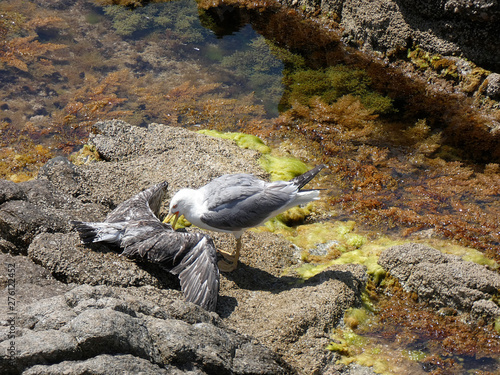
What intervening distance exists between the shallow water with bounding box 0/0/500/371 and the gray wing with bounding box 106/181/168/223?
94.4 inches

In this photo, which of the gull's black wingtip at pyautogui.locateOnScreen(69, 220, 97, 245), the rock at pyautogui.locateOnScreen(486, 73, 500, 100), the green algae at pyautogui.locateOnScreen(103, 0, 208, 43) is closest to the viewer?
the gull's black wingtip at pyautogui.locateOnScreen(69, 220, 97, 245)

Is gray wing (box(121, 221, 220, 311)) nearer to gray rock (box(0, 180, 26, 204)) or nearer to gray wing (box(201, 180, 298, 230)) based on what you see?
gray wing (box(201, 180, 298, 230))

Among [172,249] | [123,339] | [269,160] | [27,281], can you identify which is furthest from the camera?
[269,160]

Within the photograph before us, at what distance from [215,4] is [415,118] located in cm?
560

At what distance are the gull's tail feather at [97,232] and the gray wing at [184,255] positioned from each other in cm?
10

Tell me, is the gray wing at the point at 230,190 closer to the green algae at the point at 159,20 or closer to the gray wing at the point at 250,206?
the gray wing at the point at 250,206

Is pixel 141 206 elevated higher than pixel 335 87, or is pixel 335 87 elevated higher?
pixel 335 87

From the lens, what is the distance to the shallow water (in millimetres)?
6508

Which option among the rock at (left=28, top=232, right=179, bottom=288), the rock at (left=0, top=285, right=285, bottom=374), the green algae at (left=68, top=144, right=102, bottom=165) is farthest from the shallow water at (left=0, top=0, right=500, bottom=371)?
the rock at (left=0, top=285, right=285, bottom=374)

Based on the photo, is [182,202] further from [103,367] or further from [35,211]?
[103,367]

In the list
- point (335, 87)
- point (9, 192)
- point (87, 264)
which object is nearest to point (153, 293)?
point (87, 264)

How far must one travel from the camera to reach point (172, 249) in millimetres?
4414

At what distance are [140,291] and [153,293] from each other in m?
0.12

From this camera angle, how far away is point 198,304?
4.08m
